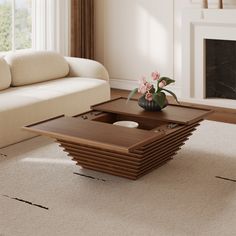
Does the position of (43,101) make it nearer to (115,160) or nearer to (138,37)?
(115,160)

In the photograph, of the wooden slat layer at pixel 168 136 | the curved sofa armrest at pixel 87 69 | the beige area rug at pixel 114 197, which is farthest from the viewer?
the curved sofa armrest at pixel 87 69

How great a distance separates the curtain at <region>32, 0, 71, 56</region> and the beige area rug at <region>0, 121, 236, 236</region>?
2.49m

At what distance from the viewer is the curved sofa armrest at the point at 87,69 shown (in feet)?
18.7

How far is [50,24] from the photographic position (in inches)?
266

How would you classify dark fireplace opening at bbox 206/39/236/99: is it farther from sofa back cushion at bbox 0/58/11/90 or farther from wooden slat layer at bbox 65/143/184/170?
wooden slat layer at bbox 65/143/184/170

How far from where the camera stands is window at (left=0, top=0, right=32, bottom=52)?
6.38 meters

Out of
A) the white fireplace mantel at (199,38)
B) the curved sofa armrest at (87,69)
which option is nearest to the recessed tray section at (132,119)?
the curved sofa armrest at (87,69)

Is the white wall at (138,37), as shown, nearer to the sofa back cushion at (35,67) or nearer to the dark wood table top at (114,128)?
the sofa back cushion at (35,67)

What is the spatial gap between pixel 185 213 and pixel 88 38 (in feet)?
14.1

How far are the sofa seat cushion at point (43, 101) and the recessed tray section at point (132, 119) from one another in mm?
647

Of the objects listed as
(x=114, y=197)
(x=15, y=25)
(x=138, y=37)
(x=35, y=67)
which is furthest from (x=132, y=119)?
Answer: (x=138, y=37)

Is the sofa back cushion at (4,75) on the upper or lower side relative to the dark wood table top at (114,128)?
upper

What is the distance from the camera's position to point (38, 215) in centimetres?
325

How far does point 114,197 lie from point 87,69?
2.44 metres
